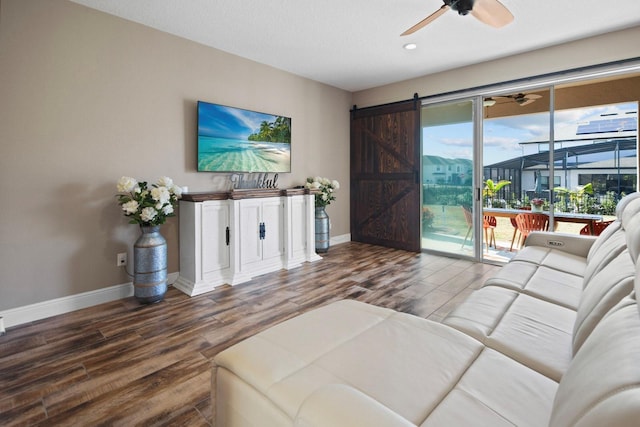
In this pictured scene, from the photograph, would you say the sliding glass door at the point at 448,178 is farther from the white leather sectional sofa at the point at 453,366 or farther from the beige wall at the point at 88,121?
the white leather sectional sofa at the point at 453,366

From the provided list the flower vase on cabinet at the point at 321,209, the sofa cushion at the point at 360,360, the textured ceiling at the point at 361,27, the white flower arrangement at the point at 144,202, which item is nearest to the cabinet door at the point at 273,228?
the flower vase on cabinet at the point at 321,209

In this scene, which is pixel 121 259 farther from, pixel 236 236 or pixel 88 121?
pixel 88 121

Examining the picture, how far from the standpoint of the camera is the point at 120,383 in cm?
186

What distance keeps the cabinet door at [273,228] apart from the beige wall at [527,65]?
9.04ft

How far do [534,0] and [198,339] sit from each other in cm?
400

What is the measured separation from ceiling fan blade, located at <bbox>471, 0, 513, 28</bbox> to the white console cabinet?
2687 mm

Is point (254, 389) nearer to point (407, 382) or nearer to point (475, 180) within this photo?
point (407, 382)

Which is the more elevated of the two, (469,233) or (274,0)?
(274,0)

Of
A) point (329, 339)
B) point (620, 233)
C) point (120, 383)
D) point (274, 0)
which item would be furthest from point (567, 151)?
point (120, 383)

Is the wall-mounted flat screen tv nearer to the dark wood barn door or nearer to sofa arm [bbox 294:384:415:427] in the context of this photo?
the dark wood barn door

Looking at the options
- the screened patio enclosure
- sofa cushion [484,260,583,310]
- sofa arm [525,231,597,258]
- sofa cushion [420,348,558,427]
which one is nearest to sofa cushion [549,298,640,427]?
sofa cushion [420,348,558,427]

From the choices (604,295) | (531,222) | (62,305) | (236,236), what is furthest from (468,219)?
(62,305)

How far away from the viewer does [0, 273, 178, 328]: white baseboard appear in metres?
2.61

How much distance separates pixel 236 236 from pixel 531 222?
13.4 ft
